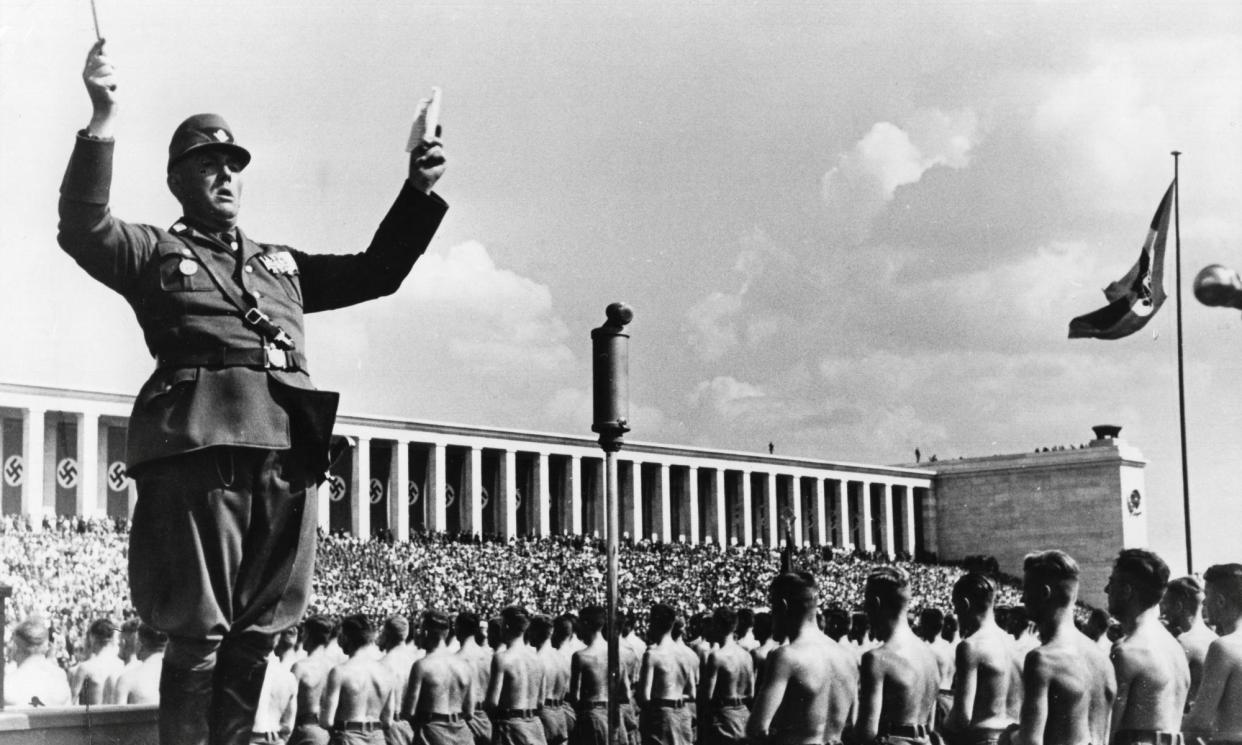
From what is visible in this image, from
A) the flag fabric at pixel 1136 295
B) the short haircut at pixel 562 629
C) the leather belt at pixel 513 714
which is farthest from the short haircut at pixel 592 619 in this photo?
the flag fabric at pixel 1136 295

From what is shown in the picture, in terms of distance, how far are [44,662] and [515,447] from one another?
61.3m

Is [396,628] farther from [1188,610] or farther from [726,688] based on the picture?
[1188,610]

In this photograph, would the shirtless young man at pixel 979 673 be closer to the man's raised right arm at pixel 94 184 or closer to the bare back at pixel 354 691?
the bare back at pixel 354 691

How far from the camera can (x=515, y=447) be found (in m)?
71.7

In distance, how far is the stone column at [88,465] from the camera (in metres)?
56.3

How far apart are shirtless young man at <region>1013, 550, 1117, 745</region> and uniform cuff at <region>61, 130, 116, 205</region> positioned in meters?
4.79

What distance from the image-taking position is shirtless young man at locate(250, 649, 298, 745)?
35.9 feet

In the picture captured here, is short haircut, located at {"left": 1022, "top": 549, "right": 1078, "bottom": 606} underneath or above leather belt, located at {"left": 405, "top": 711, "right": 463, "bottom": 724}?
above

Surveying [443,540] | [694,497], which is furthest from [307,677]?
[694,497]

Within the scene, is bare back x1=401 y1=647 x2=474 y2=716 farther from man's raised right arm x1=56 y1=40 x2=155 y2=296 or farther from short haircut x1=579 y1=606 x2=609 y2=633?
man's raised right arm x1=56 y1=40 x2=155 y2=296

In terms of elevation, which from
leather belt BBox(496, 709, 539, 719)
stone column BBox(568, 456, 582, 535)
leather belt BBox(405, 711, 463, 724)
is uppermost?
stone column BBox(568, 456, 582, 535)

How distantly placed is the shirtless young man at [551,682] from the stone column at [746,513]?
6333cm

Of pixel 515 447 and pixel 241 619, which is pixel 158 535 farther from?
pixel 515 447

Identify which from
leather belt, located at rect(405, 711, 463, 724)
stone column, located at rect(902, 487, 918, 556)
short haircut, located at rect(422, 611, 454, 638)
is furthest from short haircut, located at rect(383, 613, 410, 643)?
stone column, located at rect(902, 487, 918, 556)
